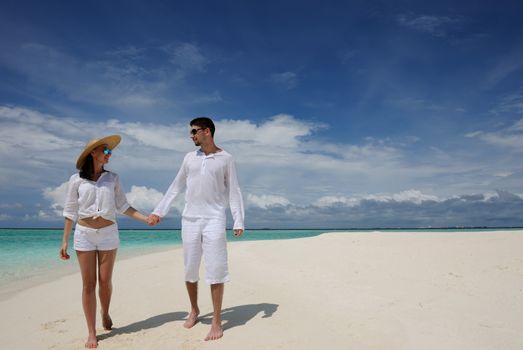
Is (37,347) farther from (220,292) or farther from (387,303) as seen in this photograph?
(387,303)

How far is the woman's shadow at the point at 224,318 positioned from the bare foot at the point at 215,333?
11.1 inches

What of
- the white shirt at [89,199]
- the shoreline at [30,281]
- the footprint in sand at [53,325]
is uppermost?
the white shirt at [89,199]

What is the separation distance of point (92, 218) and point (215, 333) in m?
1.89

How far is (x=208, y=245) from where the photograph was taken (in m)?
4.43

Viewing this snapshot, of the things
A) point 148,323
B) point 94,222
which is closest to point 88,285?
point 94,222

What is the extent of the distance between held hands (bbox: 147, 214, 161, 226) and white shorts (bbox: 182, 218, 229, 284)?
0.36 metres

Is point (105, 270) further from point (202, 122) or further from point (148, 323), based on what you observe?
point (202, 122)

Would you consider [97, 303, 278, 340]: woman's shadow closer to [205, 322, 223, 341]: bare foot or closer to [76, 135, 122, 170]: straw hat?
[205, 322, 223, 341]: bare foot

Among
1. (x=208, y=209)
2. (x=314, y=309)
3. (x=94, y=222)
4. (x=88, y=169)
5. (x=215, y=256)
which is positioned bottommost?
(x=314, y=309)

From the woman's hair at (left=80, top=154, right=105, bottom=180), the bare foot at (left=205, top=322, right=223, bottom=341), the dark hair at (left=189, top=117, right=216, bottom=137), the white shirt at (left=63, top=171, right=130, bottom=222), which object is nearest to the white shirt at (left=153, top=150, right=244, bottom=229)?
the dark hair at (left=189, top=117, right=216, bottom=137)

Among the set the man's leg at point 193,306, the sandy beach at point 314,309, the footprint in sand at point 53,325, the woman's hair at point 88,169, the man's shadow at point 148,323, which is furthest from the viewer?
the footprint in sand at point 53,325

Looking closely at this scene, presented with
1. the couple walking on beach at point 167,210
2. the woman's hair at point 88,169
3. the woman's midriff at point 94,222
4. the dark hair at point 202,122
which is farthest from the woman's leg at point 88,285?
the dark hair at point 202,122

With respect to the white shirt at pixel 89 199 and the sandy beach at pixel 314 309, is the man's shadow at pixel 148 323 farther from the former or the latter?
the white shirt at pixel 89 199

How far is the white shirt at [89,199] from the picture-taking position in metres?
4.20
